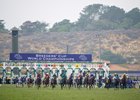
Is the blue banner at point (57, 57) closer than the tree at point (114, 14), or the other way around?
the blue banner at point (57, 57)

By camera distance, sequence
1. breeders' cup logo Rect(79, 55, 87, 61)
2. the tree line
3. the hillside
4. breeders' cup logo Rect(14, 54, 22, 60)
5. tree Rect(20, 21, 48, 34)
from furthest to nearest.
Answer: tree Rect(20, 21, 48, 34) < the tree line < the hillside < breeders' cup logo Rect(79, 55, 87, 61) < breeders' cup logo Rect(14, 54, 22, 60)

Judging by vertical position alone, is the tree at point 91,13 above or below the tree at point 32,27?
above

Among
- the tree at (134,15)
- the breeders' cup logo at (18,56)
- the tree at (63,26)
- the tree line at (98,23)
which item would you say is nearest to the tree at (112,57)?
the tree line at (98,23)

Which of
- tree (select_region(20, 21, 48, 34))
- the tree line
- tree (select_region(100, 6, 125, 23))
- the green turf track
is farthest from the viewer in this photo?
tree (select_region(100, 6, 125, 23))

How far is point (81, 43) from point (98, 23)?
2348 centimetres

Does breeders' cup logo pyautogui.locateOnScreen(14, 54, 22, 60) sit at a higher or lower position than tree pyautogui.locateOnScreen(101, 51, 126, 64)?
lower

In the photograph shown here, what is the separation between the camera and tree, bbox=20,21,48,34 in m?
162

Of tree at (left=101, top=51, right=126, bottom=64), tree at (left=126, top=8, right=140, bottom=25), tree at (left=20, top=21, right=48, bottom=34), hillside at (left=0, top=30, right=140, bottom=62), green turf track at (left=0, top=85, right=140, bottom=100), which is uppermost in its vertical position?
tree at (left=126, top=8, right=140, bottom=25)

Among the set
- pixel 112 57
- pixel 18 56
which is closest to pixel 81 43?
pixel 112 57

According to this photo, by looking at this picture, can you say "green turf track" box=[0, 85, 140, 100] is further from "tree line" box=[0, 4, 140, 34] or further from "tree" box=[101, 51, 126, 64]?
"tree line" box=[0, 4, 140, 34]

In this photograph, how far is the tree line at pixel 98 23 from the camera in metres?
157

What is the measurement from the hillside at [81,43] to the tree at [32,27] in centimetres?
1711

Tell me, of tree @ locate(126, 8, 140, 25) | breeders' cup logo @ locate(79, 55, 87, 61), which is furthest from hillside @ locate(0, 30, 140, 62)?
breeders' cup logo @ locate(79, 55, 87, 61)

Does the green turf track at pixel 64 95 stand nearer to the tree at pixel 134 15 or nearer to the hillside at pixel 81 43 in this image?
the hillside at pixel 81 43
